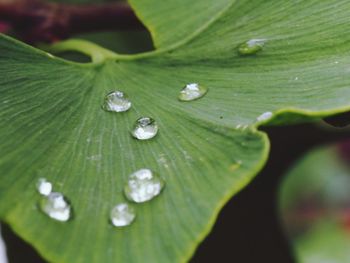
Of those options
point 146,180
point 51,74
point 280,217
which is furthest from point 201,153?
point 280,217

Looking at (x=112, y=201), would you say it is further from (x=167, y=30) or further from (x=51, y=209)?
(x=167, y=30)

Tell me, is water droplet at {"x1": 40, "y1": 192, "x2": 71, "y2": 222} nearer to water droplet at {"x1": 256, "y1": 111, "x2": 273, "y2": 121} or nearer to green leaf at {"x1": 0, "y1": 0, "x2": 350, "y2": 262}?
green leaf at {"x1": 0, "y1": 0, "x2": 350, "y2": 262}

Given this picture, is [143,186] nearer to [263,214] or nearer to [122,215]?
[122,215]

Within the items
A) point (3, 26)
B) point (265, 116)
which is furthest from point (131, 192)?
point (3, 26)

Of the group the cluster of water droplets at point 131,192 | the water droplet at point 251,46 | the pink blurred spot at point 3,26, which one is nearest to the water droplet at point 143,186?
the cluster of water droplets at point 131,192

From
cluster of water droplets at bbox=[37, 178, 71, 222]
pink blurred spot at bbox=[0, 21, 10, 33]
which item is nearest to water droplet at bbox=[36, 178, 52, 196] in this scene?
cluster of water droplets at bbox=[37, 178, 71, 222]

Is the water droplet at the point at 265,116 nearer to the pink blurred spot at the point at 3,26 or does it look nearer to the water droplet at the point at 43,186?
the water droplet at the point at 43,186

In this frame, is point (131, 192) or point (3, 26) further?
point (3, 26)
